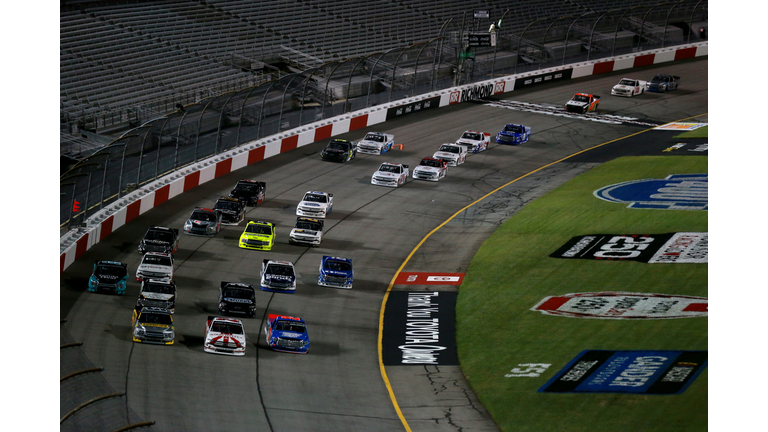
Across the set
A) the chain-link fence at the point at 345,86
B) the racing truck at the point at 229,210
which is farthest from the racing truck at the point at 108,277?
the racing truck at the point at 229,210

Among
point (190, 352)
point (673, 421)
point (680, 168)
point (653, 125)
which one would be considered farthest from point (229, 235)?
point (653, 125)

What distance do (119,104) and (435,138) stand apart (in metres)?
19.3

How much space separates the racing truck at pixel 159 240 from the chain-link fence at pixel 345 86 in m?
2.90

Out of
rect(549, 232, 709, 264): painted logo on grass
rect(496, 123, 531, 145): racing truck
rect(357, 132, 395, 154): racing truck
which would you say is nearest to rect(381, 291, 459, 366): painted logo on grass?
rect(549, 232, 709, 264): painted logo on grass

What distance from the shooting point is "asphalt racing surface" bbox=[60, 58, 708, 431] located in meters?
30.6

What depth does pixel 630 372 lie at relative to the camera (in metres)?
33.0

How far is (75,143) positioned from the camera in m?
52.8

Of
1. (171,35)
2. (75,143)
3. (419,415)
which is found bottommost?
(419,415)

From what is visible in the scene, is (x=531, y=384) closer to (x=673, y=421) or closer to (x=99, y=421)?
(x=673, y=421)

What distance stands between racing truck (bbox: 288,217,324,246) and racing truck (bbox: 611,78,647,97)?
109 ft

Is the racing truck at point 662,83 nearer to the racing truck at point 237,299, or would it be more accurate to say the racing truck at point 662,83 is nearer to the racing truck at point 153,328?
the racing truck at point 237,299

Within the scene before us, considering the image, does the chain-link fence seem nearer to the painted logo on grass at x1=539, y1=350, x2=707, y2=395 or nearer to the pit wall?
the pit wall

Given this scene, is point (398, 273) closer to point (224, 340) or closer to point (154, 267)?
point (154, 267)

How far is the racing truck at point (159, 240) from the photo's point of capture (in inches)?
1610
